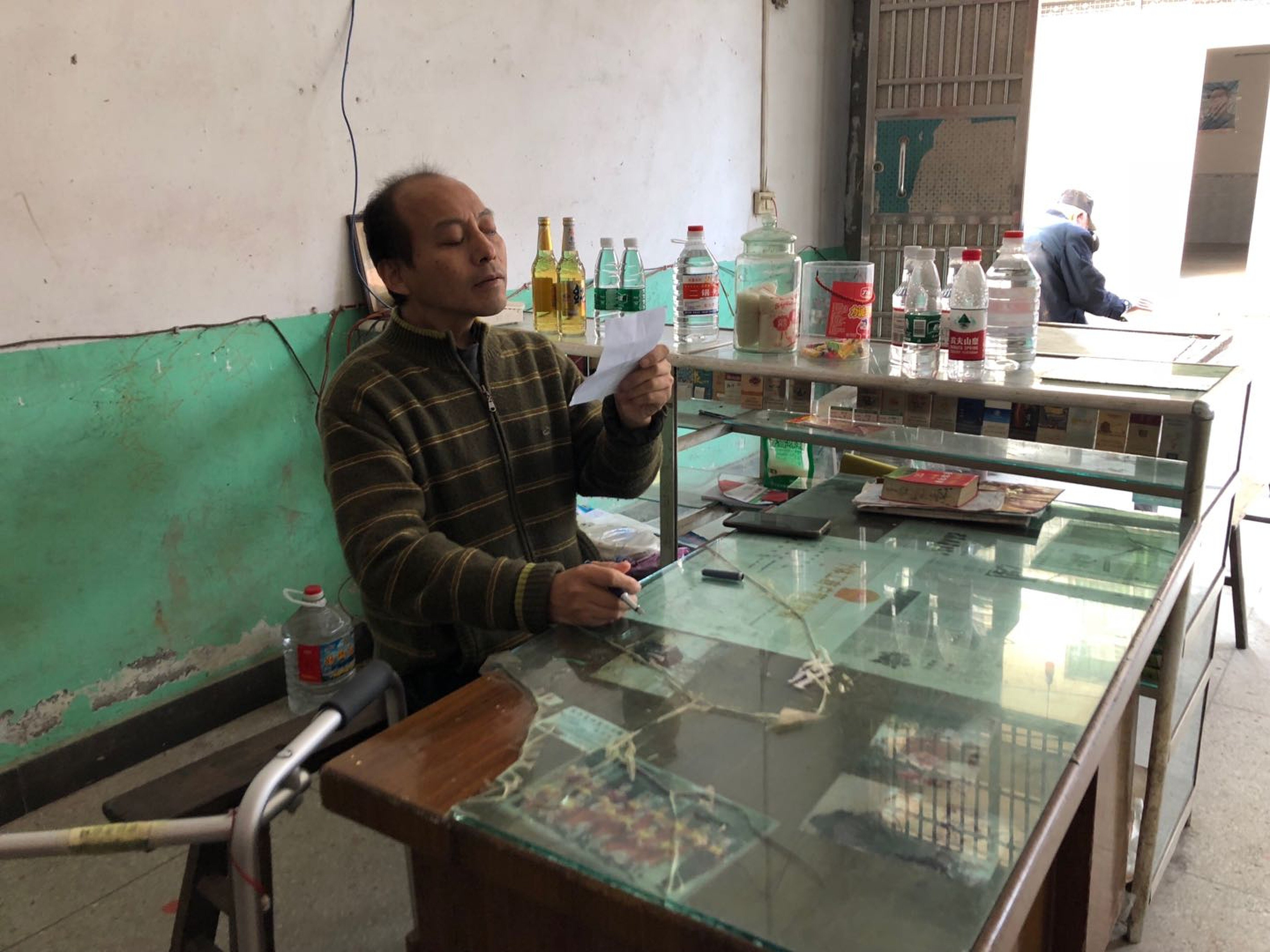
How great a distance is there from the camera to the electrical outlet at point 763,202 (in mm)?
4059

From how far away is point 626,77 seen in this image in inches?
131

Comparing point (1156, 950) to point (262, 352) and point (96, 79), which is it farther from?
point (96, 79)

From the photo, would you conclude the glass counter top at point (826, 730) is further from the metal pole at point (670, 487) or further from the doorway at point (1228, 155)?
the doorway at point (1228, 155)

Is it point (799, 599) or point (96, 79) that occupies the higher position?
point (96, 79)

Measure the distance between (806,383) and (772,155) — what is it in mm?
2507

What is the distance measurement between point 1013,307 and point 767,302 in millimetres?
472

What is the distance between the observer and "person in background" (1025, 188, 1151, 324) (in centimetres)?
436

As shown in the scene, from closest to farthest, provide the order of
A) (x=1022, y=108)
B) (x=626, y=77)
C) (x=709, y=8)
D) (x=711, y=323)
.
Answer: (x=711, y=323)
(x=626, y=77)
(x=709, y=8)
(x=1022, y=108)

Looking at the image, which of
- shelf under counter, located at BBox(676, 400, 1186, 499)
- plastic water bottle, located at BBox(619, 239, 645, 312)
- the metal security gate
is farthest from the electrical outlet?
shelf under counter, located at BBox(676, 400, 1186, 499)

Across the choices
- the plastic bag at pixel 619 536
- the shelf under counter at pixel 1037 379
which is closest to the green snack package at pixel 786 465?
the plastic bag at pixel 619 536

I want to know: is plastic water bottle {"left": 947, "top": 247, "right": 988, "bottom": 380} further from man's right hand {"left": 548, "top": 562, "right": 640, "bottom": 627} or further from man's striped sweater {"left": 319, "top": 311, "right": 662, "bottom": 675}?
man's right hand {"left": 548, "top": 562, "right": 640, "bottom": 627}

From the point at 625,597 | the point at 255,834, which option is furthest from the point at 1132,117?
the point at 255,834

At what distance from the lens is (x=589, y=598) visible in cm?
118

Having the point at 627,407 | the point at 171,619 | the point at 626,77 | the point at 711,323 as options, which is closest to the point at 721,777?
the point at 627,407
